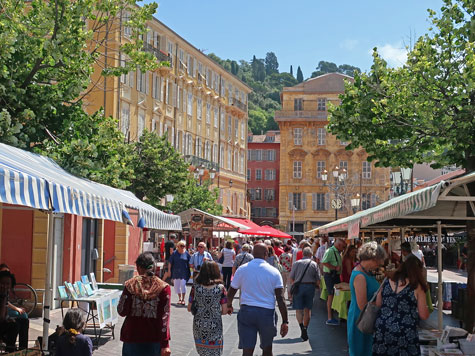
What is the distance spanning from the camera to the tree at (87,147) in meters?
13.9

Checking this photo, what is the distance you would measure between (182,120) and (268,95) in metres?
118

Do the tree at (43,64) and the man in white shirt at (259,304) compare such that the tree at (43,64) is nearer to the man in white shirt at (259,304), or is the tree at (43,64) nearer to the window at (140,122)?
the man in white shirt at (259,304)

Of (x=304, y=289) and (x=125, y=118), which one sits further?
(x=125, y=118)

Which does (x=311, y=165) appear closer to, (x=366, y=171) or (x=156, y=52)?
(x=366, y=171)

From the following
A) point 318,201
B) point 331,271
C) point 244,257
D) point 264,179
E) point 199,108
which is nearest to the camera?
point 331,271

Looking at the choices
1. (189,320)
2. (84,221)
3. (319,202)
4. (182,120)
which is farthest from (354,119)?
(319,202)

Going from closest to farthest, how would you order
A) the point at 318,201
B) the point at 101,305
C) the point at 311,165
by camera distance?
the point at 101,305 → the point at 318,201 → the point at 311,165

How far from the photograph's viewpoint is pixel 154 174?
35844 millimetres

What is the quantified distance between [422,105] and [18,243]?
912cm

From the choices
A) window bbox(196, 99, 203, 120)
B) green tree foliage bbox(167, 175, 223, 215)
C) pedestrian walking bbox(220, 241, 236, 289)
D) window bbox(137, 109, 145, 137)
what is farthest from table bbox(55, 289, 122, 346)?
window bbox(196, 99, 203, 120)

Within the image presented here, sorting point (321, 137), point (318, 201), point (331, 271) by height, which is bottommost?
point (331, 271)

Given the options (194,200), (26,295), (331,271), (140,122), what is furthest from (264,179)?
(26,295)

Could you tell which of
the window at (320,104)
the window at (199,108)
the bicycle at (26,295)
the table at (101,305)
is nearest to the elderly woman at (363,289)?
the table at (101,305)

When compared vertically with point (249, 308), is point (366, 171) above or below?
above
